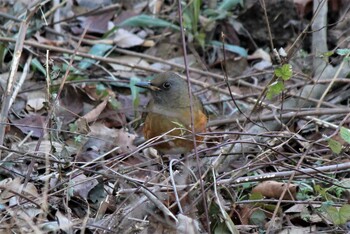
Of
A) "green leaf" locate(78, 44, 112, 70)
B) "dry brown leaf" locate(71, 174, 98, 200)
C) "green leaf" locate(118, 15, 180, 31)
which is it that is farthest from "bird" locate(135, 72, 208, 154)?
"green leaf" locate(118, 15, 180, 31)

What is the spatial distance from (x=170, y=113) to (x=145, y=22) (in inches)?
71.9

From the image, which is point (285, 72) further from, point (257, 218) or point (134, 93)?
point (134, 93)

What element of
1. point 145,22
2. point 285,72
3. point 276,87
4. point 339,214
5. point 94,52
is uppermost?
point 285,72

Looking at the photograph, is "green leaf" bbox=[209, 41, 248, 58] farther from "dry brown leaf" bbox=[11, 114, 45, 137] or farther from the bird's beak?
"dry brown leaf" bbox=[11, 114, 45, 137]

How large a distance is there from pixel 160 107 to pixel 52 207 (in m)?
1.64

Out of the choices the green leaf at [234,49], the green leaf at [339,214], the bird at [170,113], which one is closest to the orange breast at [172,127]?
the bird at [170,113]

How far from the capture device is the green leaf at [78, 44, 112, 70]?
706 centimetres

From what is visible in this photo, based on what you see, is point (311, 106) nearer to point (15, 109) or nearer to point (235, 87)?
point (235, 87)

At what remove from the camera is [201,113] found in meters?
5.77

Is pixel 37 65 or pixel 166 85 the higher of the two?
pixel 166 85

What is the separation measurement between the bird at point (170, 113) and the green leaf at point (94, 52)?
1.16m

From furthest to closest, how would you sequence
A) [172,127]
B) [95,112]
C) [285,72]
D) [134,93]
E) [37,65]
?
1. [37,65]
2. [134,93]
3. [95,112]
4. [172,127]
5. [285,72]

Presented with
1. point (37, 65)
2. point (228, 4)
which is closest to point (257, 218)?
point (37, 65)

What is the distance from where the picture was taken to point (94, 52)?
7.26 metres
